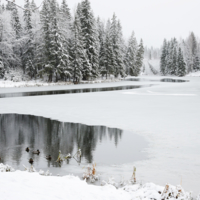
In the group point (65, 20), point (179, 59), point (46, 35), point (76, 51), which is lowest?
point (76, 51)

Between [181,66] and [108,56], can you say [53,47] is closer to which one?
[108,56]

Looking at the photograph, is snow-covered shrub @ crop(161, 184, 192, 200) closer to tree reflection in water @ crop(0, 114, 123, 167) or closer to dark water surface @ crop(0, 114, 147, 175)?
dark water surface @ crop(0, 114, 147, 175)

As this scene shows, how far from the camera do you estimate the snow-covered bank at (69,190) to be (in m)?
4.36

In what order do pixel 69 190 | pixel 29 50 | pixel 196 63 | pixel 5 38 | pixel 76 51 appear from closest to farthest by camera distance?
pixel 69 190
pixel 76 51
pixel 5 38
pixel 29 50
pixel 196 63

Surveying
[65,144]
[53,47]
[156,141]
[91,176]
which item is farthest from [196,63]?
[91,176]

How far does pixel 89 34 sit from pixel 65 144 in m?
43.5

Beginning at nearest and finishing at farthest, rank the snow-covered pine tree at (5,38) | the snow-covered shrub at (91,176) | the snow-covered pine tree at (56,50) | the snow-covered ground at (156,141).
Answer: the snow-covered ground at (156,141) < the snow-covered shrub at (91,176) < the snow-covered pine tree at (56,50) < the snow-covered pine tree at (5,38)

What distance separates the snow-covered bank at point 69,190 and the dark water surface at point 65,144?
137 cm

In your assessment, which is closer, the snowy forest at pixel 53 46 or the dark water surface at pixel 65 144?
the dark water surface at pixel 65 144

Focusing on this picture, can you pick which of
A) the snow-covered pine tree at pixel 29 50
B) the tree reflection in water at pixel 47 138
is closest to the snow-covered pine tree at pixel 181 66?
Answer: the snow-covered pine tree at pixel 29 50

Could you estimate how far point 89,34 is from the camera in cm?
5025

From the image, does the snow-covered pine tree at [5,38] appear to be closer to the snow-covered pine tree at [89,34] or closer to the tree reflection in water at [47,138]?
the snow-covered pine tree at [89,34]

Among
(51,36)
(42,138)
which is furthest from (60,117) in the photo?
(51,36)

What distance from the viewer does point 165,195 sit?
4.64m
